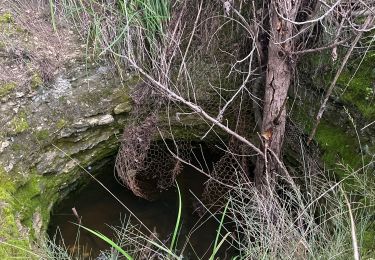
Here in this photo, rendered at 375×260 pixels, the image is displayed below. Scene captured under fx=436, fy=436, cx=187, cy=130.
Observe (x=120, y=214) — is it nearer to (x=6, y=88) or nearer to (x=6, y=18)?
(x=6, y=88)

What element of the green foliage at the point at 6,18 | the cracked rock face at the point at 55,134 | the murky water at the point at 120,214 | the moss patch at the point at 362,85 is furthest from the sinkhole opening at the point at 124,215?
the green foliage at the point at 6,18

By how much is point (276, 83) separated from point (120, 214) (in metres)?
1.41

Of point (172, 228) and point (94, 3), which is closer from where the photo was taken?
point (94, 3)

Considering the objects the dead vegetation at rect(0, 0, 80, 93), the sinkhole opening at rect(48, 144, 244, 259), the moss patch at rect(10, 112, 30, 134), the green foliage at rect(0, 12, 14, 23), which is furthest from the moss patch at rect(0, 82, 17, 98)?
the sinkhole opening at rect(48, 144, 244, 259)

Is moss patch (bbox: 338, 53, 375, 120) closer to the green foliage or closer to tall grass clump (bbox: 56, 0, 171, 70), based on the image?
tall grass clump (bbox: 56, 0, 171, 70)

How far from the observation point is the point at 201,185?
3123mm

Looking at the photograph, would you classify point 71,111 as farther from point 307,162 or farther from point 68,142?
point 307,162

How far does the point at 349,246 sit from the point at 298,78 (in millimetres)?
1042

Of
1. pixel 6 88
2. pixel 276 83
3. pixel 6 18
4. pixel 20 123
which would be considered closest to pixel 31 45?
pixel 6 18

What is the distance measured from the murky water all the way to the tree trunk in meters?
0.68

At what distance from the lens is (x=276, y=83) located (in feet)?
7.27

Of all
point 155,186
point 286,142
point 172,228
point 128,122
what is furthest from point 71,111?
point 286,142

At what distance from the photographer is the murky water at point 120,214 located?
2.80m

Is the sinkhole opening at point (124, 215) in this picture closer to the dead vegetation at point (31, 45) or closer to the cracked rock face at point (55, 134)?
the cracked rock face at point (55, 134)
